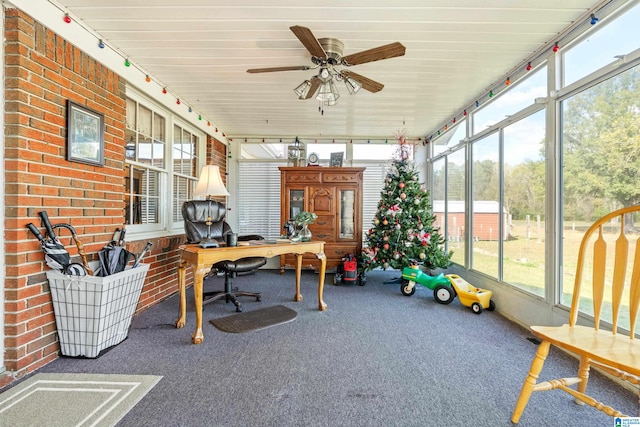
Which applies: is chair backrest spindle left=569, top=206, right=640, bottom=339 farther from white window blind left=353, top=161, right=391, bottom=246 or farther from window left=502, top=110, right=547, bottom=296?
white window blind left=353, top=161, right=391, bottom=246

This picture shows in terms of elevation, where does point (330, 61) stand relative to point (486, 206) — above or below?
above

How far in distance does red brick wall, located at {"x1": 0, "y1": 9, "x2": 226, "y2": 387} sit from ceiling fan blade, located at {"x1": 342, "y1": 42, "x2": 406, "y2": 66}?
6.54 ft

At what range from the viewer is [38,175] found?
188cm

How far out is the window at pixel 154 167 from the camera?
2982mm

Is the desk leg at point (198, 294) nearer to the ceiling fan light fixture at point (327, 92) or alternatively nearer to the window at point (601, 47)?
the ceiling fan light fixture at point (327, 92)

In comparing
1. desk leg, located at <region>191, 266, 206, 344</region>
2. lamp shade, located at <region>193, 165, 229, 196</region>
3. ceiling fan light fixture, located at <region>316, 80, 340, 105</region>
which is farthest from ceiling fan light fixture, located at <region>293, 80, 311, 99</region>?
desk leg, located at <region>191, 266, 206, 344</region>

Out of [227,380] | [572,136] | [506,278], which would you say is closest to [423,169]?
[506,278]

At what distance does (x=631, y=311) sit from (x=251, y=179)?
4.97 metres

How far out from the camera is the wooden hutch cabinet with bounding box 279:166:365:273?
4.67 metres

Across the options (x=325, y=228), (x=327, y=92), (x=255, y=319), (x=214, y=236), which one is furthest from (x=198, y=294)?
(x=325, y=228)

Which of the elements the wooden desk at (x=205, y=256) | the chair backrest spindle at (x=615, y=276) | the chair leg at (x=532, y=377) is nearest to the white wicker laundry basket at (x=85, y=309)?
the wooden desk at (x=205, y=256)

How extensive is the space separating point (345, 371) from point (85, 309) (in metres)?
1.76

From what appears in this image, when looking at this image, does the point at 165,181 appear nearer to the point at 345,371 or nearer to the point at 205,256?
the point at 205,256

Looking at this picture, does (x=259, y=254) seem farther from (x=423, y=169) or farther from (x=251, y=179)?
(x=423, y=169)
